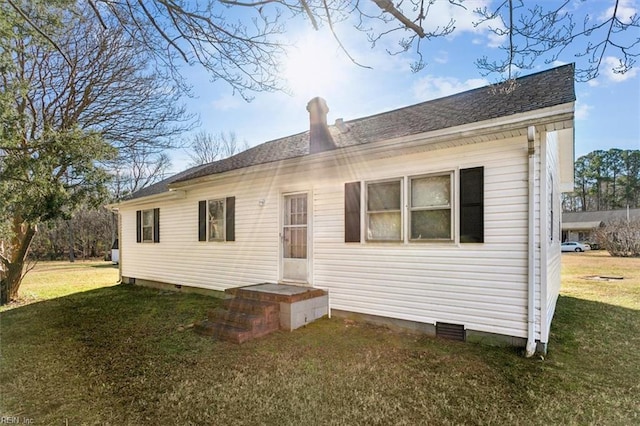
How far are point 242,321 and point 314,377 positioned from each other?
1.91 meters

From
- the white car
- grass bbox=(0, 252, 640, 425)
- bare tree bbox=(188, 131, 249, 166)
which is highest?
bare tree bbox=(188, 131, 249, 166)

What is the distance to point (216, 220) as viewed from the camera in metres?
8.57

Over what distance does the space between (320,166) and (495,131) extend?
3.05m

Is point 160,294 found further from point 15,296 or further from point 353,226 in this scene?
point 353,226

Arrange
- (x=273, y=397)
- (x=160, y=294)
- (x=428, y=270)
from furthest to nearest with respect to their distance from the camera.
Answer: (x=160, y=294) < (x=428, y=270) < (x=273, y=397)

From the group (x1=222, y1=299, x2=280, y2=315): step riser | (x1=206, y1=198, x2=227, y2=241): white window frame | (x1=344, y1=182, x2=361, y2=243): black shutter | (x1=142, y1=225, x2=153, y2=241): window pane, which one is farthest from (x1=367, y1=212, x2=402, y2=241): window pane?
(x1=142, y1=225, x2=153, y2=241): window pane

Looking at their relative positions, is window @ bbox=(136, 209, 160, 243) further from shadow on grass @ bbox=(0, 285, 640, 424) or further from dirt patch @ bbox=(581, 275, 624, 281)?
dirt patch @ bbox=(581, 275, 624, 281)

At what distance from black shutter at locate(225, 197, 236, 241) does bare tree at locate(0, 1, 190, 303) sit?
2609mm

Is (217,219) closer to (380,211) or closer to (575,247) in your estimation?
(380,211)

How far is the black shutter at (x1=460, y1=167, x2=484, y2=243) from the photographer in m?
4.78

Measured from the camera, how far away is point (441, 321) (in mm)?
5082

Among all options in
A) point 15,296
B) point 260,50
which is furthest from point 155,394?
point 15,296

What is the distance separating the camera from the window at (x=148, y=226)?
34.2 feet

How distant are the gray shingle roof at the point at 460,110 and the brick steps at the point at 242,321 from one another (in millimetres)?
3203
